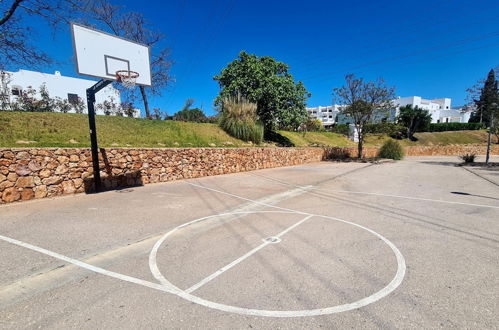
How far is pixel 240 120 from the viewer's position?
1669cm

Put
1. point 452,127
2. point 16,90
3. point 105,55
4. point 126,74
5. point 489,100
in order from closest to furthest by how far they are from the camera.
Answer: point 105,55, point 126,74, point 489,100, point 16,90, point 452,127

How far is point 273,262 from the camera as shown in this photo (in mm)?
3270

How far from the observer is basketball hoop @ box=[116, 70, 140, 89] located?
749 centimetres

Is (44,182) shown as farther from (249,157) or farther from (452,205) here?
(452,205)

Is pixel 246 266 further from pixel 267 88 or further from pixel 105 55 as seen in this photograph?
pixel 267 88

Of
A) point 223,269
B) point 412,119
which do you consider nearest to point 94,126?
point 223,269

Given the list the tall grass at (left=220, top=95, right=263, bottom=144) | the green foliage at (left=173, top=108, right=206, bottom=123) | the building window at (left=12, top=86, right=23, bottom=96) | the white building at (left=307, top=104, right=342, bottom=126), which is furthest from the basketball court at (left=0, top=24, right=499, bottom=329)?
the white building at (left=307, top=104, right=342, bottom=126)

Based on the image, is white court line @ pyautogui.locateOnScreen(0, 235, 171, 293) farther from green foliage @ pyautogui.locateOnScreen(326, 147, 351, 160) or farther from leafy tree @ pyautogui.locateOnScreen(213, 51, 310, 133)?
green foliage @ pyautogui.locateOnScreen(326, 147, 351, 160)

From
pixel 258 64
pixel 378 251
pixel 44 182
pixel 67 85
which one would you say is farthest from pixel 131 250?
pixel 67 85

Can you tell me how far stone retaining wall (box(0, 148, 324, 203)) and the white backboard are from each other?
8.13 feet

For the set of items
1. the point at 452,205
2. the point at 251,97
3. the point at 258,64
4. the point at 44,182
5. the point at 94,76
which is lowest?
Result: the point at 452,205

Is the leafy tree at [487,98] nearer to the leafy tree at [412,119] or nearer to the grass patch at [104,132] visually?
the grass patch at [104,132]

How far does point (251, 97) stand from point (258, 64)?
9.33 feet

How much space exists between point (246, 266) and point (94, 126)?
21.9 feet
